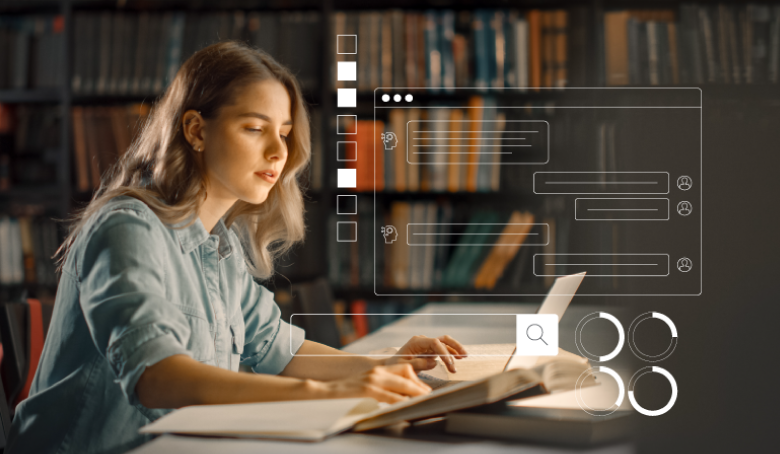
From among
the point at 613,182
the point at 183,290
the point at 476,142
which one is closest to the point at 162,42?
the point at 183,290

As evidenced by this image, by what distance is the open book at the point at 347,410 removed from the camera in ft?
1.27

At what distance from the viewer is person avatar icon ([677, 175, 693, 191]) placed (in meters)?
0.46

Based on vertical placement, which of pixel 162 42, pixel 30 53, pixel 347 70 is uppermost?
pixel 30 53

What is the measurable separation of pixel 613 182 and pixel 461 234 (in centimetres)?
14

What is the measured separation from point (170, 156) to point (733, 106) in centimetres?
55

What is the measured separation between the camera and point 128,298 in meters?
0.48

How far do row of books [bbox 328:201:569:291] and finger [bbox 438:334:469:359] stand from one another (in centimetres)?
5

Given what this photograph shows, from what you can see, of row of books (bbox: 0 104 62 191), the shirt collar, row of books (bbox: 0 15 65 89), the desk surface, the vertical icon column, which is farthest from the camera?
row of books (bbox: 0 104 62 191)

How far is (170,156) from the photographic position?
599mm

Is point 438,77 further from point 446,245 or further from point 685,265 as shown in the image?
point 685,265

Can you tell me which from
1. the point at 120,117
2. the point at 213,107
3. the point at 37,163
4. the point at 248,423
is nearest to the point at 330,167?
the point at 213,107

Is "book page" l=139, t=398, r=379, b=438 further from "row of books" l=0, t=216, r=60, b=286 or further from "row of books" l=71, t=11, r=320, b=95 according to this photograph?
"row of books" l=0, t=216, r=60, b=286

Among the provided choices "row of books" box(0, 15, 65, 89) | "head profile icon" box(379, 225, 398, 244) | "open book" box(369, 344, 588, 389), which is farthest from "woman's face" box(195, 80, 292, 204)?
"row of books" box(0, 15, 65, 89)

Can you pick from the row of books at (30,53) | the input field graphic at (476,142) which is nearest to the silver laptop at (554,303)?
the input field graphic at (476,142)
